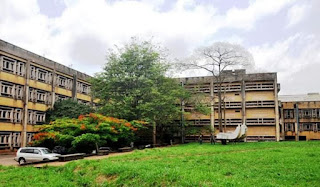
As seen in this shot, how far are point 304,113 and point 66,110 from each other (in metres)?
39.5

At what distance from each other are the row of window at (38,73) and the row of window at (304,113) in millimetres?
33886

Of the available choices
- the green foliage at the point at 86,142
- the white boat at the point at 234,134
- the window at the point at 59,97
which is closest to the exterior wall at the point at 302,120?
the white boat at the point at 234,134

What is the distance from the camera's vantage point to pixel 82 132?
86.9 ft

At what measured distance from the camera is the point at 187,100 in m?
40.4

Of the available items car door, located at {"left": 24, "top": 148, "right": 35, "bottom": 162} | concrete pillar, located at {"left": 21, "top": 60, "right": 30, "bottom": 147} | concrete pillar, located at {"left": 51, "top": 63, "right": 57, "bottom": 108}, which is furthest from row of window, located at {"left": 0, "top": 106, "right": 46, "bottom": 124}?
car door, located at {"left": 24, "top": 148, "right": 35, "bottom": 162}

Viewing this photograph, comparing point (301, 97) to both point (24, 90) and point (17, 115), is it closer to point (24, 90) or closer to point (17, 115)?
point (24, 90)

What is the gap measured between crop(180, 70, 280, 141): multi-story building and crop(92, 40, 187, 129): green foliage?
839cm

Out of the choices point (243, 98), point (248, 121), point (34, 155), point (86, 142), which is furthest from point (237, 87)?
point (34, 155)

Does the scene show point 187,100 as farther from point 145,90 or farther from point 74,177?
point 74,177

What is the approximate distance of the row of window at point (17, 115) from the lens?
33062 mm

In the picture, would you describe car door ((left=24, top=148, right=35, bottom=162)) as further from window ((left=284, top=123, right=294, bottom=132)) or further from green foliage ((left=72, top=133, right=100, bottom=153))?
window ((left=284, top=123, right=294, bottom=132))

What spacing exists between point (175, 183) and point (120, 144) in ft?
74.1

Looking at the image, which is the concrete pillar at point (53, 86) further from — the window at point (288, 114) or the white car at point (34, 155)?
the window at point (288, 114)

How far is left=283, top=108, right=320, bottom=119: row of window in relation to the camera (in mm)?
54725
